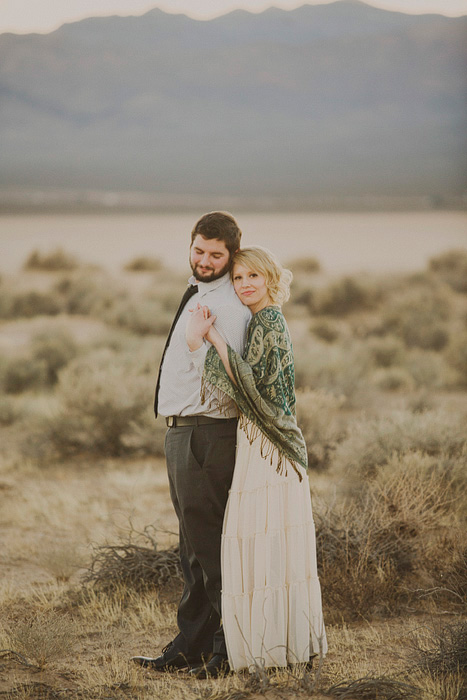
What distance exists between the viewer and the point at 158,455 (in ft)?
33.2

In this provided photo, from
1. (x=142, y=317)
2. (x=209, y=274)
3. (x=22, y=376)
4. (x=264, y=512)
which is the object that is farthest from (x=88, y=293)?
(x=264, y=512)

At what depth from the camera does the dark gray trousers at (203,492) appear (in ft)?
13.7

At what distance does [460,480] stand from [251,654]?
10.5 ft

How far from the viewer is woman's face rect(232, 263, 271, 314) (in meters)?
4.14

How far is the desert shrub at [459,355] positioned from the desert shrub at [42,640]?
37.8 ft

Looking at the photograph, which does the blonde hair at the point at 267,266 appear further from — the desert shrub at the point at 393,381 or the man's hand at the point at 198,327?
the desert shrub at the point at 393,381

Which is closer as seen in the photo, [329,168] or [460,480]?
[460,480]

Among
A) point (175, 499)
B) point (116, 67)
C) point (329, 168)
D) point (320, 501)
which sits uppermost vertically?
point (116, 67)

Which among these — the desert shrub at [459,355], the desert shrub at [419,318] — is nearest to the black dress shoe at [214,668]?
the desert shrub at [459,355]

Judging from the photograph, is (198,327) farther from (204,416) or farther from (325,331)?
(325,331)

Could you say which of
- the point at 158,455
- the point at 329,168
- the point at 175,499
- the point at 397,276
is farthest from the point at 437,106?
the point at 175,499

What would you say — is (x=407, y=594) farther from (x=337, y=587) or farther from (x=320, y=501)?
(x=320, y=501)

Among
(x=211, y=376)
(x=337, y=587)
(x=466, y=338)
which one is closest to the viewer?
(x=211, y=376)

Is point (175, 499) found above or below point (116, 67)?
below
